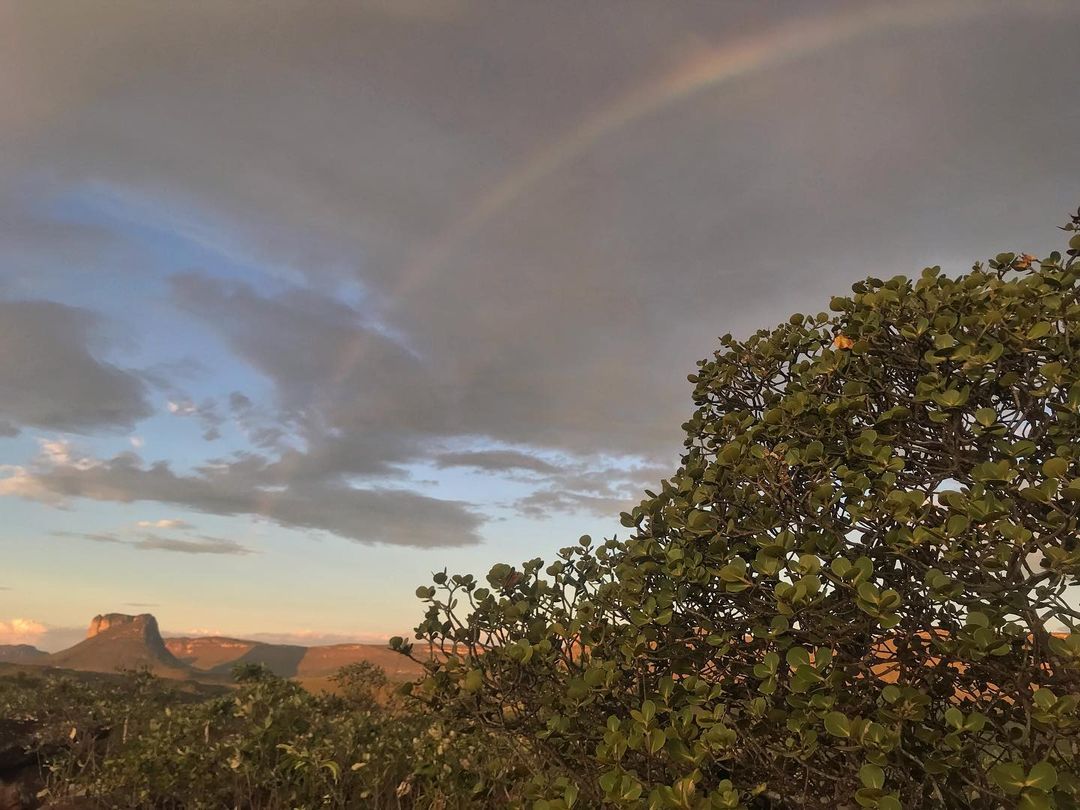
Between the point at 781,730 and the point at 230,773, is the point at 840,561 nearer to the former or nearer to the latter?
the point at 781,730

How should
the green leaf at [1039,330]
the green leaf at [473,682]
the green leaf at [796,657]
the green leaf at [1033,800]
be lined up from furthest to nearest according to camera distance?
the green leaf at [473,682], the green leaf at [1039,330], the green leaf at [796,657], the green leaf at [1033,800]

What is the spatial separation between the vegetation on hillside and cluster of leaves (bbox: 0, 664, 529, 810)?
106 inches

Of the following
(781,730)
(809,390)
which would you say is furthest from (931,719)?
(809,390)

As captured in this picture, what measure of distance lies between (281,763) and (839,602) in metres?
8.01

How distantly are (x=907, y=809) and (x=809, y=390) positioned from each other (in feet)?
8.60

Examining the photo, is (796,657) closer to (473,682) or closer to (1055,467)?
(1055,467)

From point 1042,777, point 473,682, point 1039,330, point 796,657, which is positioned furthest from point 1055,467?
point 473,682

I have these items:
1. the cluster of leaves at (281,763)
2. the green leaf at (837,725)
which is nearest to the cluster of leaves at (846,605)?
the green leaf at (837,725)

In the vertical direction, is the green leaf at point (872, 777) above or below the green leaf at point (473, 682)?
below

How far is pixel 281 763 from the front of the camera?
28.7 ft

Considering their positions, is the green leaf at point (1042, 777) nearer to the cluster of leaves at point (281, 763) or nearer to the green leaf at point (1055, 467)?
the green leaf at point (1055, 467)

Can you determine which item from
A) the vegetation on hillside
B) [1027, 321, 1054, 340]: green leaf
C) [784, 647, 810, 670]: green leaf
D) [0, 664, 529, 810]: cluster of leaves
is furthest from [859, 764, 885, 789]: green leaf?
[0, 664, 529, 810]: cluster of leaves

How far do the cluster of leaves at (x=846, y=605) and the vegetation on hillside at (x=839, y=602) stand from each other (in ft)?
0.06

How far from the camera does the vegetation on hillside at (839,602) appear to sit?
3.43 metres
